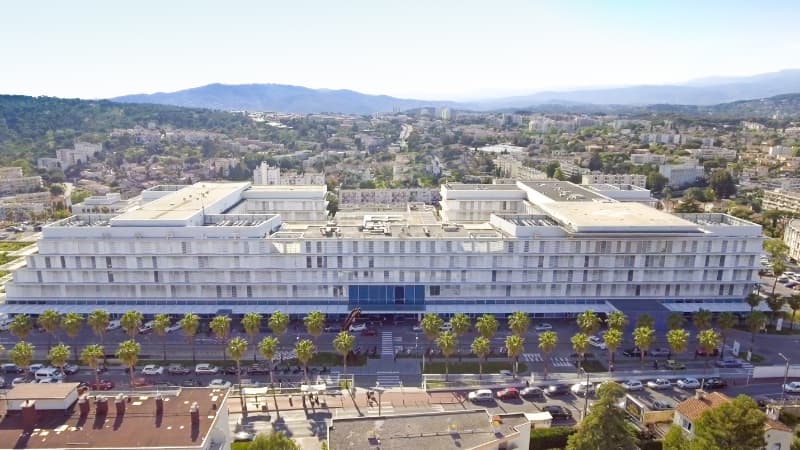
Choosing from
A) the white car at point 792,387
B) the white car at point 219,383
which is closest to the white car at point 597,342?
the white car at point 792,387

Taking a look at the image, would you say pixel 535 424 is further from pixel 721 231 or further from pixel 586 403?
pixel 721 231

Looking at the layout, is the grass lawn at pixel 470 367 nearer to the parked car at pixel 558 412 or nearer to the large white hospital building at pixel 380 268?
the parked car at pixel 558 412

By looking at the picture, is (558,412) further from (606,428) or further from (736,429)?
(736,429)

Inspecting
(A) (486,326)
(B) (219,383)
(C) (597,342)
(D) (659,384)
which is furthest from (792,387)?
(B) (219,383)

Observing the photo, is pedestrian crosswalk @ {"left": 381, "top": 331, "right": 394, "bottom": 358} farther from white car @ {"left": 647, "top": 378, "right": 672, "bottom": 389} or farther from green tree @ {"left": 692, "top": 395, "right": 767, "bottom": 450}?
green tree @ {"left": 692, "top": 395, "right": 767, "bottom": 450}

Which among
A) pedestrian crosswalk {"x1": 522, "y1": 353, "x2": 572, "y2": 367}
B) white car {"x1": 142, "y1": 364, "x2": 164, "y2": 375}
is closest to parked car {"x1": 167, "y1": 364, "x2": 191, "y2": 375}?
white car {"x1": 142, "y1": 364, "x2": 164, "y2": 375}

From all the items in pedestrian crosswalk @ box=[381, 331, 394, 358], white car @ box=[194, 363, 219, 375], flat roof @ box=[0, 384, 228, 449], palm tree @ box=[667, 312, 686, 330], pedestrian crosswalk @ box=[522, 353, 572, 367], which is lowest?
pedestrian crosswalk @ box=[522, 353, 572, 367]
